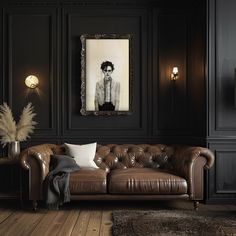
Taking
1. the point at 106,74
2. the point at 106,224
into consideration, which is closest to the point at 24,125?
the point at 106,74

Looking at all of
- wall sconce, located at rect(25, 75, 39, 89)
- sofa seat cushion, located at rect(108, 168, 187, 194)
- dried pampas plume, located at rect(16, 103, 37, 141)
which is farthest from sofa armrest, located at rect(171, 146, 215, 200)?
wall sconce, located at rect(25, 75, 39, 89)

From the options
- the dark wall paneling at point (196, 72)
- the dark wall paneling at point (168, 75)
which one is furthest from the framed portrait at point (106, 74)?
the dark wall paneling at point (196, 72)

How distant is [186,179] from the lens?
15.5ft

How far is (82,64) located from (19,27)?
1076 mm

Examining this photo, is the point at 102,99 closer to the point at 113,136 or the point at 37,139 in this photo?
the point at 113,136

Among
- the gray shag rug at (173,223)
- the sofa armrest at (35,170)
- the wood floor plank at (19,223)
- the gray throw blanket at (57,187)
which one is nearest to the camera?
the gray shag rug at (173,223)

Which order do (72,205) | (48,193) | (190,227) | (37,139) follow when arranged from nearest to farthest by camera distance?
(190,227) < (48,193) < (72,205) < (37,139)

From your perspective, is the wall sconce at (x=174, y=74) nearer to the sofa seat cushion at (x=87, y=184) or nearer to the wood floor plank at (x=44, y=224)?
the sofa seat cushion at (x=87, y=184)

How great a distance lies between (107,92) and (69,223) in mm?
2233

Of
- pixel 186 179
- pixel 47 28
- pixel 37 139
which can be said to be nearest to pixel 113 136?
pixel 37 139

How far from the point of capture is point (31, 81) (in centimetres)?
578

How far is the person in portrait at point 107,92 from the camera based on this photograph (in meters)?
5.81

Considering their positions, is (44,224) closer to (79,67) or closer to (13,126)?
(13,126)

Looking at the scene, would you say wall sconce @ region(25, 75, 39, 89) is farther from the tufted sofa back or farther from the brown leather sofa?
the brown leather sofa
